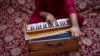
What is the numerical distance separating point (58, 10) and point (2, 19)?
0.70 meters

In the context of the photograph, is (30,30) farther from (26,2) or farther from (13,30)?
(26,2)

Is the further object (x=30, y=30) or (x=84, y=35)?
(x=84, y=35)

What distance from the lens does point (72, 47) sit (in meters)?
1.04

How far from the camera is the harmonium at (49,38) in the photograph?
3.14ft

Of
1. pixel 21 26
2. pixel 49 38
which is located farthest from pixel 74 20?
pixel 21 26

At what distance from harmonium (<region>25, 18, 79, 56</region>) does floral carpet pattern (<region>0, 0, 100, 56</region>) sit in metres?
0.28

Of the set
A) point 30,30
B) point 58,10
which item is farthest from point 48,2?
point 30,30

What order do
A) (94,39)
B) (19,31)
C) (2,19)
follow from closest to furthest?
(94,39)
(19,31)
(2,19)

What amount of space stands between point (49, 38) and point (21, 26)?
2.24ft

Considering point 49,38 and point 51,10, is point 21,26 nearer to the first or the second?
point 51,10

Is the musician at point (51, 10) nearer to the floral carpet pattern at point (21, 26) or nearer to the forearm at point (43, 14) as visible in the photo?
the forearm at point (43, 14)

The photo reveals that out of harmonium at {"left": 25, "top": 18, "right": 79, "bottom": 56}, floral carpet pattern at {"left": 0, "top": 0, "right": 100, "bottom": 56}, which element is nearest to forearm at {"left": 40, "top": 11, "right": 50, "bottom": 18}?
harmonium at {"left": 25, "top": 18, "right": 79, "bottom": 56}

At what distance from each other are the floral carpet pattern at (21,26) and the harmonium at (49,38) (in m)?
0.28

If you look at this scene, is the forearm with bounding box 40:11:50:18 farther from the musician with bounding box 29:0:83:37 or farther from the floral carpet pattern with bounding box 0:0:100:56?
the floral carpet pattern with bounding box 0:0:100:56
